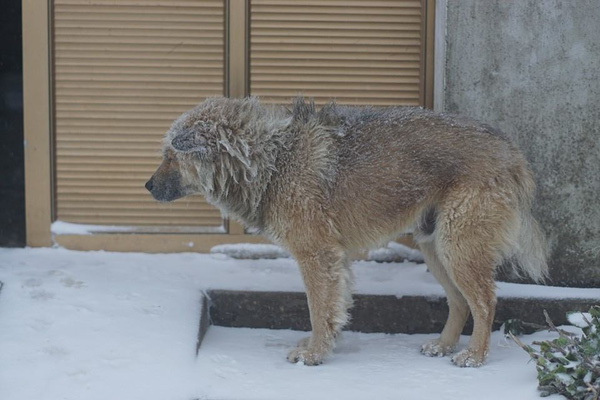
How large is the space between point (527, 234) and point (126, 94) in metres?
3.11

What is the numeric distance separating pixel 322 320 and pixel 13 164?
2945mm

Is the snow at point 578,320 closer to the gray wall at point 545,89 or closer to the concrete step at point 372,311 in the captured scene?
the concrete step at point 372,311

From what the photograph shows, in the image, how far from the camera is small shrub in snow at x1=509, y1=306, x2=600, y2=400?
4.66m

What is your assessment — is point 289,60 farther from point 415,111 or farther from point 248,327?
point 248,327

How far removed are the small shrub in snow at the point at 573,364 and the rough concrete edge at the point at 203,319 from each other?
2007 mm

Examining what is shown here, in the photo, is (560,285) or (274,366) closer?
(274,366)

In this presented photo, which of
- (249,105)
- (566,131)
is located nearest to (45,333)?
(249,105)

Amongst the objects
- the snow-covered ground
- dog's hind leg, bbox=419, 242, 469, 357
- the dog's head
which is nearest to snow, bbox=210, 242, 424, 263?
the snow-covered ground

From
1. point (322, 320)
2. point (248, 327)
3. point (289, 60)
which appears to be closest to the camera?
point (322, 320)

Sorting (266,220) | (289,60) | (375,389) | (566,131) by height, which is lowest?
(375,389)

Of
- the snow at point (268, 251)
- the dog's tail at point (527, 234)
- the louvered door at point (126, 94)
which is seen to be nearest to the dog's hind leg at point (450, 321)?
the dog's tail at point (527, 234)

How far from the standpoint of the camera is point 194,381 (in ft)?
16.3

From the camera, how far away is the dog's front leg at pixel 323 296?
17.5 ft

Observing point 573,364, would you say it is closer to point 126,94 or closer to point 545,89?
point 545,89
